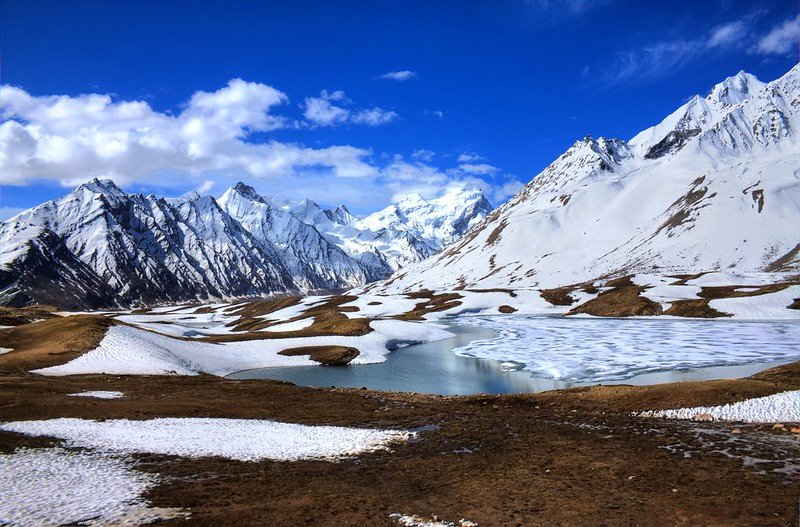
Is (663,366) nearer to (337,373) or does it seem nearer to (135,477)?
(337,373)

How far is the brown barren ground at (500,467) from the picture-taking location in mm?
15320

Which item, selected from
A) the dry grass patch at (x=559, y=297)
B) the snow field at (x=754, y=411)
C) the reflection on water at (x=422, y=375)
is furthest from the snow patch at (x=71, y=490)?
the dry grass patch at (x=559, y=297)

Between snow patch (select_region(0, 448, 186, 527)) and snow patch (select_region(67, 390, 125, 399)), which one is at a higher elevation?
snow patch (select_region(67, 390, 125, 399))

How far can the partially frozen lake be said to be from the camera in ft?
153

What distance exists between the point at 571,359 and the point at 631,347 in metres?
11.1

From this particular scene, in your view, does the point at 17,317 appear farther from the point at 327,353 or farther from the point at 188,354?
the point at 327,353

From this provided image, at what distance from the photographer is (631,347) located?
62406 mm

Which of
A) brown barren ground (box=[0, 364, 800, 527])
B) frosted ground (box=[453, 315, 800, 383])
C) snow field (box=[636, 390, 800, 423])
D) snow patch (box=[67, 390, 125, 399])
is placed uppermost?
snow patch (box=[67, 390, 125, 399])

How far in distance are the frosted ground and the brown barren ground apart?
16.8 meters

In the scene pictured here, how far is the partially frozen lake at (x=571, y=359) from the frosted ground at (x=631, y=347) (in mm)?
97

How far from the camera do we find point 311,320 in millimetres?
102438

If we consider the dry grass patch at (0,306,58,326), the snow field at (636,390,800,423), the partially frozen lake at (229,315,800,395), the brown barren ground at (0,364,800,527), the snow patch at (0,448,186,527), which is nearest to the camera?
the snow patch at (0,448,186,527)

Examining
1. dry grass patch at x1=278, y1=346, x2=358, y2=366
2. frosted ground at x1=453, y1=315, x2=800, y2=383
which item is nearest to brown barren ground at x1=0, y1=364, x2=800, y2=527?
frosted ground at x1=453, y1=315, x2=800, y2=383

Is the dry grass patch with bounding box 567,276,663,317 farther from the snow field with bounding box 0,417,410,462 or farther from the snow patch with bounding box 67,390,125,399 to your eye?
the snow patch with bounding box 67,390,125,399
